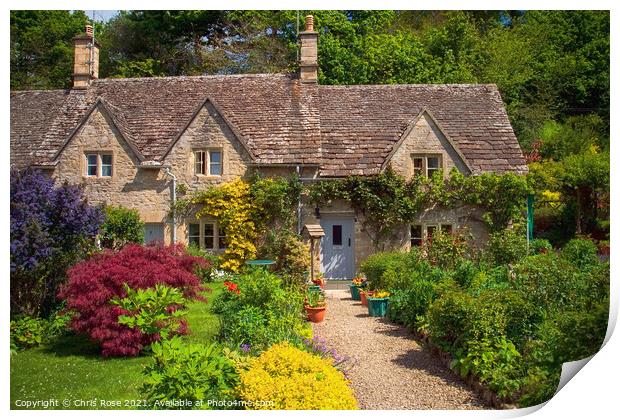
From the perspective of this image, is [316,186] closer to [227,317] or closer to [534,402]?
[227,317]

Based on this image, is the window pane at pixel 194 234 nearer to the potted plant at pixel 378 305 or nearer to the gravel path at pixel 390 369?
the gravel path at pixel 390 369

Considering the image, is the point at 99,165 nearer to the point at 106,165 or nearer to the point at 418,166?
the point at 106,165

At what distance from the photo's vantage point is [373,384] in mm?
8406

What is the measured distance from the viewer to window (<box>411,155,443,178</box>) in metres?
18.4

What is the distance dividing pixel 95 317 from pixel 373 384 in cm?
455

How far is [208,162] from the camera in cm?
1683

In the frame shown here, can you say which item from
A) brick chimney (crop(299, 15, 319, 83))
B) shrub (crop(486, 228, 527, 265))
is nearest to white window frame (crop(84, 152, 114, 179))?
brick chimney (crop(299, 15, 319, 83))

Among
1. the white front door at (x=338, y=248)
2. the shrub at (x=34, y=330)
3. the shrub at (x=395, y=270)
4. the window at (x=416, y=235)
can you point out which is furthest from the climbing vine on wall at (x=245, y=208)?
the shrub at (x=34, y=330)

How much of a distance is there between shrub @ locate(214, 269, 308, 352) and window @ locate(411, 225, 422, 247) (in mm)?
7320

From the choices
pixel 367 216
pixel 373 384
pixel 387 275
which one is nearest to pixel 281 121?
pixel 367 216

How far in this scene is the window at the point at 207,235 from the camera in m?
15.6

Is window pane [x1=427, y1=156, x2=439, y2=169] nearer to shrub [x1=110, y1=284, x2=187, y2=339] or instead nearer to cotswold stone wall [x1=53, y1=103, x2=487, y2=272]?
cotswold stone wall [x1=53, y1=103, x2=487, y2=272]

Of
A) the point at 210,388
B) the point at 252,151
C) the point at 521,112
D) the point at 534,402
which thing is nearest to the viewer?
the point at 210,388

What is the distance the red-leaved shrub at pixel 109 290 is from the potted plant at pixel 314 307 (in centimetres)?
384
